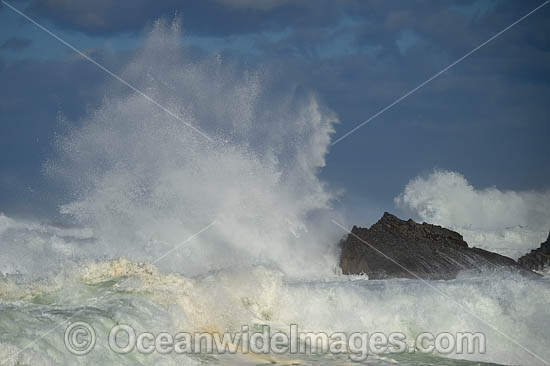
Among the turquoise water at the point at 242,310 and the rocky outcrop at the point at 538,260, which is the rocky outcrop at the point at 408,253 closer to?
the rocky outcrop at the point at 538,260

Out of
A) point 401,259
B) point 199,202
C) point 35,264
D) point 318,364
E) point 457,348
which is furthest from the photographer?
point 401,259

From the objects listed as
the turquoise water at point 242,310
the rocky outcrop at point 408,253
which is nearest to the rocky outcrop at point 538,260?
the rocky outcrop at point 408,253

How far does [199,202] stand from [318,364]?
33.0ft

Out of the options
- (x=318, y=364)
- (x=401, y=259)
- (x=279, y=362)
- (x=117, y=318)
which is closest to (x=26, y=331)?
(x=117, y=318)

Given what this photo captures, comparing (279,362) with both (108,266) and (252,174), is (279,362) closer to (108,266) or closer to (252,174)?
(108,266)

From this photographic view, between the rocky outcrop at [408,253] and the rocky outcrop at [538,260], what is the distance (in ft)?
5.30

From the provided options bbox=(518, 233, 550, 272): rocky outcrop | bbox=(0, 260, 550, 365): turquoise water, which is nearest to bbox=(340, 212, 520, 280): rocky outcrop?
bbox=(518, 233, 550, 272): rocky outcrop

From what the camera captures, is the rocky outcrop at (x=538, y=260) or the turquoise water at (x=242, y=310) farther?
the rocky outcrop at (x=538, y=260)

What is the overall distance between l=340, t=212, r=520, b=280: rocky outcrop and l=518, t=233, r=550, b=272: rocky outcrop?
63.6 inches

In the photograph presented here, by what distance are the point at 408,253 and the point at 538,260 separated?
684 centimetres

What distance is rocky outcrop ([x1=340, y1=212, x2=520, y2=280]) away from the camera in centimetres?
1855

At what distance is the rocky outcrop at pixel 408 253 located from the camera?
60.8ft

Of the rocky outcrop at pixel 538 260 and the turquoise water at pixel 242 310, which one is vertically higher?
the rocky outcrop at pixel 538 260

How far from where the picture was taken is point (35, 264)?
51.9 feet
